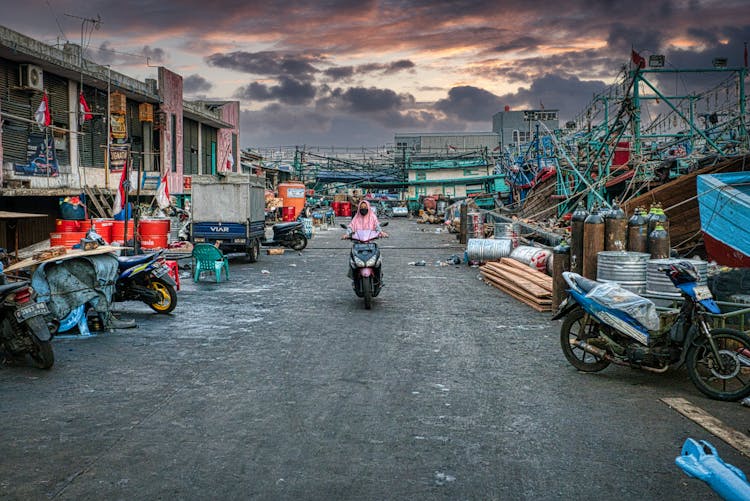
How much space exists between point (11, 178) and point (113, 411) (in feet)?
51.3

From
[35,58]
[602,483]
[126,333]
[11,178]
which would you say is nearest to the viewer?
[602,483]

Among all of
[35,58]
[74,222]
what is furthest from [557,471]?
[35,58]

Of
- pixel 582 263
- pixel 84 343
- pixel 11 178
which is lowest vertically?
pixel 84 343

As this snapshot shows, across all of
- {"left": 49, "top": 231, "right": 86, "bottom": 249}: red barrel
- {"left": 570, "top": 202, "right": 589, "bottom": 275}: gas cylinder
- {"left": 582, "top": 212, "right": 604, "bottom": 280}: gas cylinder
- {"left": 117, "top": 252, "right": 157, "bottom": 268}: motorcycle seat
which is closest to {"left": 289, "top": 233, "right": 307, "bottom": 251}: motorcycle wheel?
{"left": 49, "top": 231, "right": 86, "bottom": 249}: red barrel

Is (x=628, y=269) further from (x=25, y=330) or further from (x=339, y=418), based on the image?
(x=25, y=330)

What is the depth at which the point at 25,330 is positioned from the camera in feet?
23.4

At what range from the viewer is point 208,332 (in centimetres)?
923

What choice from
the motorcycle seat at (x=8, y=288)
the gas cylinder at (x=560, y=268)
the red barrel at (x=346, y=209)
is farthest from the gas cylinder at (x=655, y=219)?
the red barrel at (x=346, y=209)

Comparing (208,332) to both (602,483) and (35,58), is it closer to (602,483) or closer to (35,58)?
(602,483)

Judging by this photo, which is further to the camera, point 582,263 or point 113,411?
point 582,263

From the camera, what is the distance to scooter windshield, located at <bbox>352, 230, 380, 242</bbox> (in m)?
12.0

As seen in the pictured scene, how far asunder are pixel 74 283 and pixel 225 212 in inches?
432

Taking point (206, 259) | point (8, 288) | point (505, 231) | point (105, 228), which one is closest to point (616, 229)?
point (8, 288)

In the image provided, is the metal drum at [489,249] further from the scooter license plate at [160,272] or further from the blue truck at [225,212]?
the scooter license plate at [160,272]
